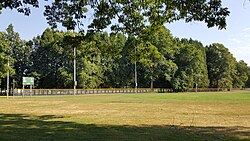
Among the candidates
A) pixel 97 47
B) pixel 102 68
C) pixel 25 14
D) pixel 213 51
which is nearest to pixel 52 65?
pixel 102 68

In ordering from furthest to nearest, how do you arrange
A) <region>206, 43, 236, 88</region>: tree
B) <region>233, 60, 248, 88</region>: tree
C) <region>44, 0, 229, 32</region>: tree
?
1. <region>233, 60, 248, 88</region>: tree
2. <region>206, 43, 236, 88</region>: tree
3. <region>44, 0, 229, 32</region>: tree

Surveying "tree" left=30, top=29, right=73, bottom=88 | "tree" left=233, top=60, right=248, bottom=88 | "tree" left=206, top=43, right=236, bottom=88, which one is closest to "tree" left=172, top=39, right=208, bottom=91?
"tree" left=206, top=43, right=236, bottom=88

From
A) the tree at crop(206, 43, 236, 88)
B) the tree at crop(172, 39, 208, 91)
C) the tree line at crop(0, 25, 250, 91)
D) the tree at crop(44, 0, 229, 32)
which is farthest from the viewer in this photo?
the tree at crop(206, 43, 236, 88)

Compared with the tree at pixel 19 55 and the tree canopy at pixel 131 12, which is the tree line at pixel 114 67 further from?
the tree canopy at pixel 131 12

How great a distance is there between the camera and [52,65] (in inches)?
3273

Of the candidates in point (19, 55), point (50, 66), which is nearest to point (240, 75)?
point (50, 66)

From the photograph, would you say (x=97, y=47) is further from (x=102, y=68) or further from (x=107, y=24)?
(x=102, y=68)

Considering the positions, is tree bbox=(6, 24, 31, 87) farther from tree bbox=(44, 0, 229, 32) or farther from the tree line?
tree bbox=(44, 0, 229, 32)

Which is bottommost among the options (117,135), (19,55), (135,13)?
(117,135)

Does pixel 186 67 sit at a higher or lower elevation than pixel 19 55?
lower

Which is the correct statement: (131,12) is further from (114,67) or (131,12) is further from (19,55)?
(114,67)

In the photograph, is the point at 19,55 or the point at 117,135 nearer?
the point at 117,135

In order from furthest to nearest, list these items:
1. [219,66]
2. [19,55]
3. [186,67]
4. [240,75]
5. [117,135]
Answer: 1. [240,75]
2. [219,66]
3. [186,67]
4. [19,55]
5. [117,135]

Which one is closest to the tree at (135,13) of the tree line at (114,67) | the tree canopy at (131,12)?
the tree canopy at (131,12)
